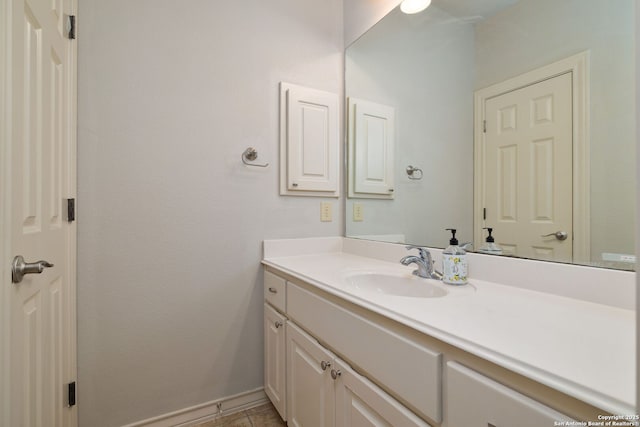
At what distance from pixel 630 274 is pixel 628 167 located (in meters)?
0.29

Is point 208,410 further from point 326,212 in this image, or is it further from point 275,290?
point 326,212

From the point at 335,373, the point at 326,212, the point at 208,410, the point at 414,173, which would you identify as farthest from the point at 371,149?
the point at 208,410

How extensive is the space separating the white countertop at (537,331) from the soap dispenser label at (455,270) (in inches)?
1.3

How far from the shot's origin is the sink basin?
1080 millimetres

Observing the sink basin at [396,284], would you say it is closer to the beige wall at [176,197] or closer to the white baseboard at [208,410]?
the beige wall at [176,197]

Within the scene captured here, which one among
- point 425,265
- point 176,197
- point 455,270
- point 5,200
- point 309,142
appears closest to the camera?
point 5,200

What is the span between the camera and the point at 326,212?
180cm

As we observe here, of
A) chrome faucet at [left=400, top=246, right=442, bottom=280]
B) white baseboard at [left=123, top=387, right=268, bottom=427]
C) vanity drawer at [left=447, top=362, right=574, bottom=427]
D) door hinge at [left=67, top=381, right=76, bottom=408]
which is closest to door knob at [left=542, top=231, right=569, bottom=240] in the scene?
chrome faucet at [left=400, top=246, right=442, bottom=280]

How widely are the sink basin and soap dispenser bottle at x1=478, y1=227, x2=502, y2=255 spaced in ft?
0.83

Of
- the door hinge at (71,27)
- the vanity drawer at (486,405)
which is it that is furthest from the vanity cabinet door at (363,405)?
the door hinge at (71,27)

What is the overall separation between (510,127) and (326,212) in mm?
1059

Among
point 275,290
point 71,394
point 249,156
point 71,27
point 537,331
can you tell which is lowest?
point 71,394

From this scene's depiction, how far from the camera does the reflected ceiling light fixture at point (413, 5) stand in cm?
140

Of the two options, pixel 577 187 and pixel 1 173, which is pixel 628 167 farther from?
pixel 1 173
